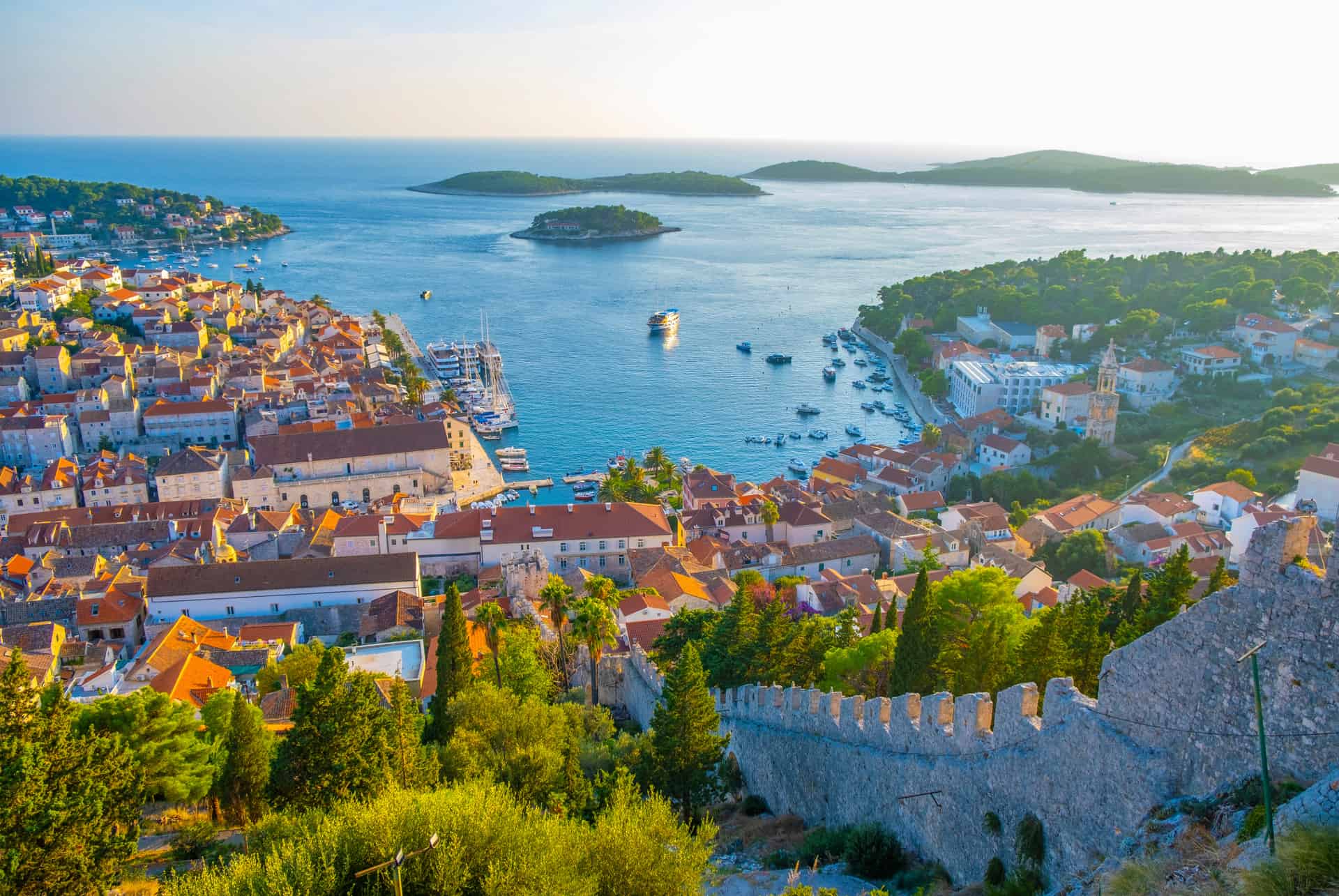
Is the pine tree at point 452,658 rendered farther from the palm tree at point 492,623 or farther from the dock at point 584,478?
the dock at point 584,478

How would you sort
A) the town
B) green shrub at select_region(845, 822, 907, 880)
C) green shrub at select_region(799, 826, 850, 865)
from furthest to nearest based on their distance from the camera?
the town
green shrub at select_region(799, 826, 850, 865)
green shrub at select_region(845, 822, 907, 880)

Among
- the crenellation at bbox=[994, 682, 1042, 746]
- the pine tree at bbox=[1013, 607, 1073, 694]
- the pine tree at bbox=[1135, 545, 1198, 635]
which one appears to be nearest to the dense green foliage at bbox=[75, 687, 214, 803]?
the crenellation at bbox=[994, 682, 1042, 746]

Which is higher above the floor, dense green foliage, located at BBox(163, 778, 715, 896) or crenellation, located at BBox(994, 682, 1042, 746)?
crenellation, located at BBox(994, 682, 1042, 746)

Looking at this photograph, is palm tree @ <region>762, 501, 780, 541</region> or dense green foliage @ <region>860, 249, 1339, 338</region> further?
dense green foliage @ <region>860, 249, 1339, 338</region>

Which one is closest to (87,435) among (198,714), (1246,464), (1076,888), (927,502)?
(198,714)

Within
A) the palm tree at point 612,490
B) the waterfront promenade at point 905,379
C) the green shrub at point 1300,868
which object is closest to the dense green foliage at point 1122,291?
the waterfront promenade at point 905,379

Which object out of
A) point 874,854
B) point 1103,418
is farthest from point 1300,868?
point 1103,418

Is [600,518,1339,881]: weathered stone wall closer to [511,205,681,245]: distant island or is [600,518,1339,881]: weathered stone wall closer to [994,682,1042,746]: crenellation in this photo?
[994,682,1042,746]: crenellation
